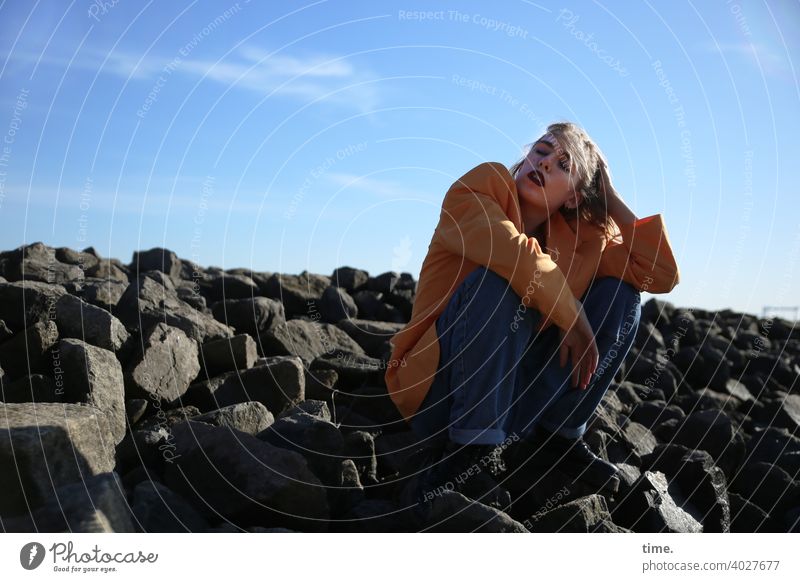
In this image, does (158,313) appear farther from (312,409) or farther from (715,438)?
(715,438)

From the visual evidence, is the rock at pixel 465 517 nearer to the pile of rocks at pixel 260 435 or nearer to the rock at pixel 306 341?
the pile of rocks at pixel 260 435

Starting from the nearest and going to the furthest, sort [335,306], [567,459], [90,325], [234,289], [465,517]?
1. [465,517]
2. [567,459]
3. [90,325]
4. [335,306]
5. [234,289]

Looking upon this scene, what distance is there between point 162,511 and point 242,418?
928mm

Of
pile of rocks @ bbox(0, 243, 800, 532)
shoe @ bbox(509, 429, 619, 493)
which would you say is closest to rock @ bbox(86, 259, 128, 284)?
pile of rocks @ bbox(0, 243, 800, 532)

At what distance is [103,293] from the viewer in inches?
230

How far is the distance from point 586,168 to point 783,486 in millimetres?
2144

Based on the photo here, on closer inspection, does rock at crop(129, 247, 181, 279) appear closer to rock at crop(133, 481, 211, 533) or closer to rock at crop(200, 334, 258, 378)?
rock at crop(200, 334, 258, 378)

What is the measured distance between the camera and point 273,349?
553 centimetres

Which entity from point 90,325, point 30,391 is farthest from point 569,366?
point 90,325

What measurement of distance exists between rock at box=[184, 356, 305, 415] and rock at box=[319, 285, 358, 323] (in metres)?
2.61
